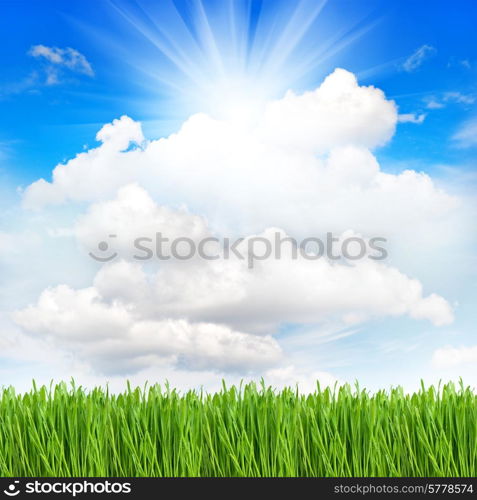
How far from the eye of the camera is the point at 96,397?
4.71 metres

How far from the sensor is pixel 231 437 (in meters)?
4.57

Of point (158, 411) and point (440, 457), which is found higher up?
point (158, 411)

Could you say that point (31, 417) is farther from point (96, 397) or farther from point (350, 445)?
point (350, 445)

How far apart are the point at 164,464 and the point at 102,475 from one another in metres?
0.40

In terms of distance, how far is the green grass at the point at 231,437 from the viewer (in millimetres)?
4496

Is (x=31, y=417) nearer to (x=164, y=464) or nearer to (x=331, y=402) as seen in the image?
(x=164, y=464)

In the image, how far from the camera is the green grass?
4496mm

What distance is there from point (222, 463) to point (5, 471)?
1.41 metres

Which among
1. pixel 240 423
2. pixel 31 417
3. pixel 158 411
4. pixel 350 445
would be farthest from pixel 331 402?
pixel 31 417
